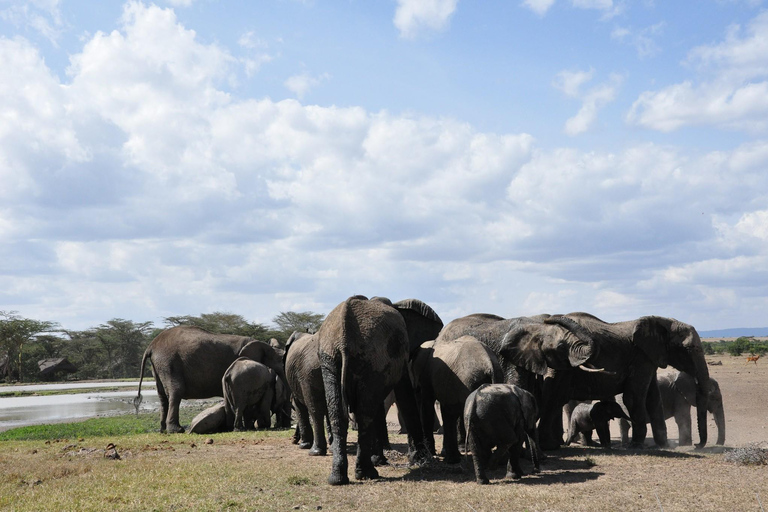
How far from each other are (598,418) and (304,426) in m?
5.79

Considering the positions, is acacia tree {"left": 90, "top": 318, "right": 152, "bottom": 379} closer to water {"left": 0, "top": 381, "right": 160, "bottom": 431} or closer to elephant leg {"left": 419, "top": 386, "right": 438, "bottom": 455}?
water {"left": 0, "top": 381, "right": 160, "bottom": 431}

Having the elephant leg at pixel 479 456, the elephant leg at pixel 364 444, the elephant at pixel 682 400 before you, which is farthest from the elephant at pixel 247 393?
the elephant leg at pixel 479 456

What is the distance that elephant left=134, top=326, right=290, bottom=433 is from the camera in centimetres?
1917

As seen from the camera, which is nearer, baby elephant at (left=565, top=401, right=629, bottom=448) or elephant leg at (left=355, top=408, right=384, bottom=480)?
elephant leg at (left=355, top=408, right=384, bottom=480)

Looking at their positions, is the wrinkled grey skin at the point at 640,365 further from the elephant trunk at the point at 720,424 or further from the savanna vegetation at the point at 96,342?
the savanna vegetation at the point at 96,342

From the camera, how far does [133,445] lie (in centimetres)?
1402

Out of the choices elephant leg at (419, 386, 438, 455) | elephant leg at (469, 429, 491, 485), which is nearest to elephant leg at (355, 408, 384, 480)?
elephant leg at (469, 429, 491, 485)

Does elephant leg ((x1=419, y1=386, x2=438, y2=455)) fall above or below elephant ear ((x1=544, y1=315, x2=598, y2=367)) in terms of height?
below

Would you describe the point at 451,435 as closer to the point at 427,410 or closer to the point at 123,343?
the point at 427,410

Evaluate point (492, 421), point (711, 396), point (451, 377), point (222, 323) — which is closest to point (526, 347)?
point (451, 377)

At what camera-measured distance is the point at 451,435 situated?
10.7 m

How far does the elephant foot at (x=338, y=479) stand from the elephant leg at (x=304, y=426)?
4.13 metres

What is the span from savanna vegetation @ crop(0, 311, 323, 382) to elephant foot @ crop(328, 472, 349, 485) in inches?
2054

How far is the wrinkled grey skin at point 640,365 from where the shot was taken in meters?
13.5
